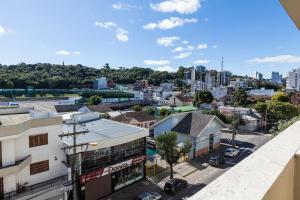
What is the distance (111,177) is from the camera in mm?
15203

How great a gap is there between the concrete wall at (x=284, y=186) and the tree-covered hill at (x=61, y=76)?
228 feet

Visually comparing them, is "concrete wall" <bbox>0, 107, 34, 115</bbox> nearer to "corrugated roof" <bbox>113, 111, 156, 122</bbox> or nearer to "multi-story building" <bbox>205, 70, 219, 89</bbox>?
"corrugated roof" <bbox>113, 111, 156, 122</bbox>

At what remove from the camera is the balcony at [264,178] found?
4.05 feet

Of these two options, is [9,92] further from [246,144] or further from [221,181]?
[221,181]

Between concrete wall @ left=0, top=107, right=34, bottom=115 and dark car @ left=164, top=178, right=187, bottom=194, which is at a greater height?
concrete wall @ left=0, top=107, right=34, bottom=115

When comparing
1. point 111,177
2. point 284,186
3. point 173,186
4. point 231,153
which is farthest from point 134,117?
point 284,186

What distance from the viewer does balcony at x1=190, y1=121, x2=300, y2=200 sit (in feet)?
4.05

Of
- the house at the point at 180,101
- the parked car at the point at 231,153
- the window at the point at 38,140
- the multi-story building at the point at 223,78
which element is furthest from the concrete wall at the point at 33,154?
the multi-story building at the point at 223,78

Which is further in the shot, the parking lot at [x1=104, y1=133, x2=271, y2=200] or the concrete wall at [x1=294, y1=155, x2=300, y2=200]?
the parking lot at [x1=104, y1=133, x2=271, y2=200]

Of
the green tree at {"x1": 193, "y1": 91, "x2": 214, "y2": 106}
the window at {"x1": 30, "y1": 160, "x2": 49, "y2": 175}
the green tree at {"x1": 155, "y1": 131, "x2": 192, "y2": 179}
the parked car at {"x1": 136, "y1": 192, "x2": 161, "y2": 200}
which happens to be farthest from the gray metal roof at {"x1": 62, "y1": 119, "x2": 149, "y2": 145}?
the green tree at {"x1": 193, "y1": 91, "x2": 214, "y2": 106}

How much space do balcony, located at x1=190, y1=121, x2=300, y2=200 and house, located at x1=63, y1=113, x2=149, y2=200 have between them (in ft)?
36.8

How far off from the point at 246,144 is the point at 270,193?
27.5 m

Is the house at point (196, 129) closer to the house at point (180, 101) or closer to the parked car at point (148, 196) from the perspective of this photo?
the parked car at point (148, 196)

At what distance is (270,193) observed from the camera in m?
1.34
